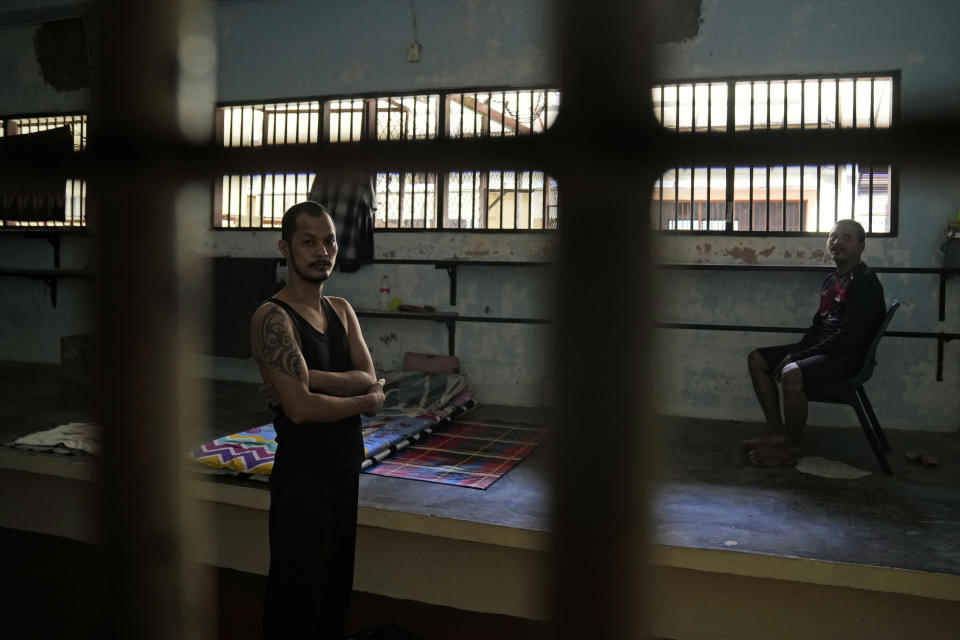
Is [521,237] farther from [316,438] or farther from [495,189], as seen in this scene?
[316,438]

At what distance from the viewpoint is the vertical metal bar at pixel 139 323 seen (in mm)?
495

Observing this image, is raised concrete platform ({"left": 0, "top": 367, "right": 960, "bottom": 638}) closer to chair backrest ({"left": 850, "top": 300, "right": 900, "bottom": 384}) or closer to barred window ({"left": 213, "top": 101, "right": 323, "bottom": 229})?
chair backrest ({"left": 850, "top": 300, "right": 900, "bottom": 384})

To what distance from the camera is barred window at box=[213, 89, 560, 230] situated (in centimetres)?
436

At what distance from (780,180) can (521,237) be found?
1486 mm

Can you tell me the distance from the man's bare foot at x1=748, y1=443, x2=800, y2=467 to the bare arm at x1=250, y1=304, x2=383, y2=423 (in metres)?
1.98

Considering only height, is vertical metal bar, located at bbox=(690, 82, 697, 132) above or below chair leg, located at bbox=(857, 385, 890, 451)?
above

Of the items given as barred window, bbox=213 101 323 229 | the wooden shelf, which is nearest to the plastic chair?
barred window, bbox=213 101 323 229

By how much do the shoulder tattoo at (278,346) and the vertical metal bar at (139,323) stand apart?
4.15 feet

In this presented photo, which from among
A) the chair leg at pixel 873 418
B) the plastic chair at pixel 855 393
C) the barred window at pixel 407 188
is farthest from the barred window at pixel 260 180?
the chair leg at pixel 873 418

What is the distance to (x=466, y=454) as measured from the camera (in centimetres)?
329

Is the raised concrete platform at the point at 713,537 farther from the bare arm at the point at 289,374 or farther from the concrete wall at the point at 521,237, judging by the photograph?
the concrete wall at the point at 521,237

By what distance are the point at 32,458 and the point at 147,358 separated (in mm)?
3152

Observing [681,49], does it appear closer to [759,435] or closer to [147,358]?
[759,435]

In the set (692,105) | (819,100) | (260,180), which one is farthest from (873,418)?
(260,180)
